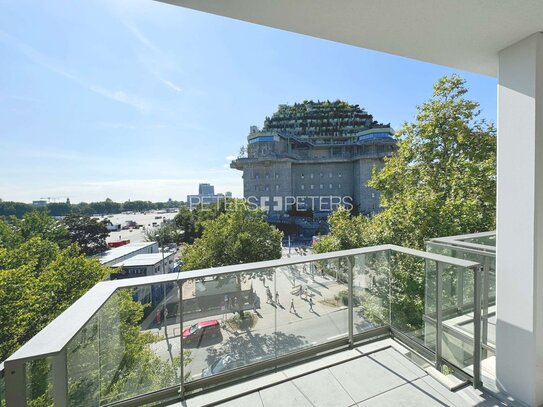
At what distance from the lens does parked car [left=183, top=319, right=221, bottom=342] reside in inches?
82.3

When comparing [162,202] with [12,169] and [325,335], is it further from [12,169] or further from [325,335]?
[325,335]

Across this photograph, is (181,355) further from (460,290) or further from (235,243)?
(235,243)

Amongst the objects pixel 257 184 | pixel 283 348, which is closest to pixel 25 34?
pixel 283 348

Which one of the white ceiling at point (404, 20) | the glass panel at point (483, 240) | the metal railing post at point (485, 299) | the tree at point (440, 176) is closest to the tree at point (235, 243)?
the tree at point (440, 176)

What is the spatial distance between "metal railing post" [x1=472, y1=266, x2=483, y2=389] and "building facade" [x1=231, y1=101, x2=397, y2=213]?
3869 centimetres

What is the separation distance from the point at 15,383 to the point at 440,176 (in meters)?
11.0

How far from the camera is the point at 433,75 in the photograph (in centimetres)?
1018

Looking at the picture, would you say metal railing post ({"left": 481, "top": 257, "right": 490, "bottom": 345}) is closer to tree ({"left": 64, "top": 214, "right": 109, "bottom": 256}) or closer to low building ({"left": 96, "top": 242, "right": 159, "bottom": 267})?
low building ({"left": 96, "top": 242, "right": 159, "bottom": 267})

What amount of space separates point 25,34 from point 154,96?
925 centimetres

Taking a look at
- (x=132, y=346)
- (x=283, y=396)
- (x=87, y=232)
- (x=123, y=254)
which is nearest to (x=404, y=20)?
(x=283, y=396)

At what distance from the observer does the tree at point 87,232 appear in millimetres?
30750

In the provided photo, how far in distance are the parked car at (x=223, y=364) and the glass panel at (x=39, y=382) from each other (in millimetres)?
1207

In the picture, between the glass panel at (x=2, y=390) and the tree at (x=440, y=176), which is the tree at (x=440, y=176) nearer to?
the tree at (x=440, y=176)

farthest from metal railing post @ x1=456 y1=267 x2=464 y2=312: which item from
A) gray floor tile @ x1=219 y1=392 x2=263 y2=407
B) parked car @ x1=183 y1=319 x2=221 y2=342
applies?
parked car @ x1=183 y1=319 x2=221 y2=342
